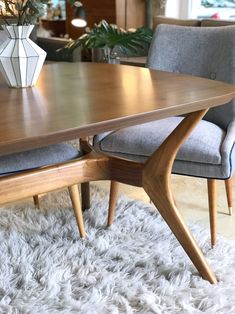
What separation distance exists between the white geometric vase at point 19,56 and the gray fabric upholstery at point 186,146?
0.47m

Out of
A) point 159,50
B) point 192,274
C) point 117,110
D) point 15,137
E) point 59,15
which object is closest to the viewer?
point 15,137

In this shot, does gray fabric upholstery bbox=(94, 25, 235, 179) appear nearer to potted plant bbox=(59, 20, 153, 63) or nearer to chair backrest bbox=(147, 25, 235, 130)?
A: chair backrest bbox=(147, 25, 235, 130)

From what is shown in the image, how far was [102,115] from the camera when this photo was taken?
3.73 ft

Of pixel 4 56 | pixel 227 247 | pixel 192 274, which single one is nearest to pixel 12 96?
pixel 4 56

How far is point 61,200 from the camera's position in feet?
7.27

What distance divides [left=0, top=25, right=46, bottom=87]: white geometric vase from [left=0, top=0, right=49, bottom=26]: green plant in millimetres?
25

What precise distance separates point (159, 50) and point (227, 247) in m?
0.91

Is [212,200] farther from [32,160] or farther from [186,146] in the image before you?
[32,160]

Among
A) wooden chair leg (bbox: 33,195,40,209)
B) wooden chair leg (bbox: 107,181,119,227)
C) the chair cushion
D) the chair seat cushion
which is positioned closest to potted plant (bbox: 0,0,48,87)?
the chair cushion

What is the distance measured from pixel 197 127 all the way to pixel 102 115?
739 millimetres

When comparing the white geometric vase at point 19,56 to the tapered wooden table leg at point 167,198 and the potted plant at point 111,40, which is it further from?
the potted plant at point 111,40

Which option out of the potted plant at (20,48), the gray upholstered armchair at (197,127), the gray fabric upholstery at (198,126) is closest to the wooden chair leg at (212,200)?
the gray upholstered armchair at (197,127)

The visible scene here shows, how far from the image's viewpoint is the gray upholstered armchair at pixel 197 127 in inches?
63.8

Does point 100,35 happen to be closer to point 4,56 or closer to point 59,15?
point 4,56
